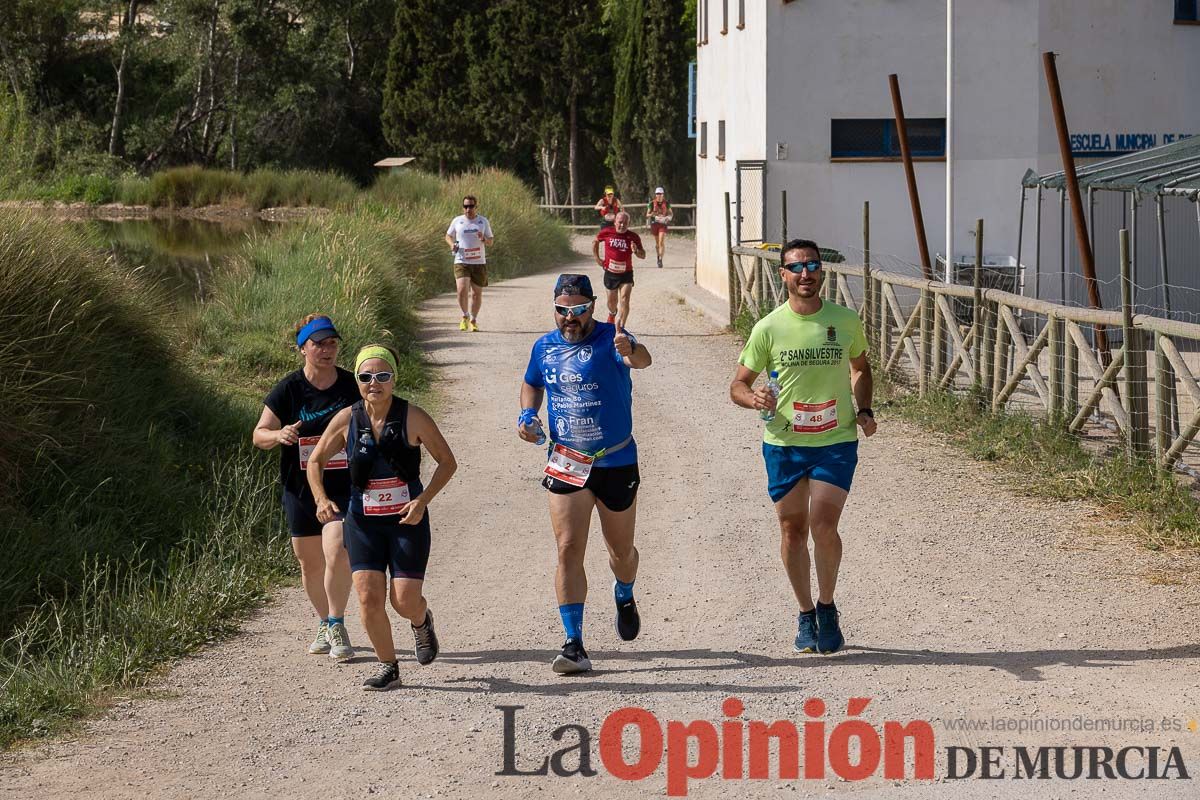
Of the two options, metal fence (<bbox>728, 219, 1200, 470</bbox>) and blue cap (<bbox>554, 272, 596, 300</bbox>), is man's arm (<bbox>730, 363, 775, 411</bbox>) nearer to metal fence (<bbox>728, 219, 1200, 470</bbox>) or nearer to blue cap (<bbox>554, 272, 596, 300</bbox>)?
blue cap (<bbox>554, 272, 596, 300</bbox>)

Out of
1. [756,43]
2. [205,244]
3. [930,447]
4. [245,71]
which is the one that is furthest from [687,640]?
[245,71]

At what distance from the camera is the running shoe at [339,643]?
24.3ft

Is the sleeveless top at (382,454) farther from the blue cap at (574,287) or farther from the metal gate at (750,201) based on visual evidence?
the metal gate at (750,201)

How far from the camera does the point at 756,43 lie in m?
24.7

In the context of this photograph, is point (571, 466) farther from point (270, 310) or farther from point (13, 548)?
point (270, 310)

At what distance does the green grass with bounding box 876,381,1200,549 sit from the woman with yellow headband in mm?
4631

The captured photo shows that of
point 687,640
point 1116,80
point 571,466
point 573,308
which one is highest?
point 1116,80

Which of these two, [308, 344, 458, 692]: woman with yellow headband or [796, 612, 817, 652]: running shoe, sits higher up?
[308, 344, 458, 692]: woman with yellow headband

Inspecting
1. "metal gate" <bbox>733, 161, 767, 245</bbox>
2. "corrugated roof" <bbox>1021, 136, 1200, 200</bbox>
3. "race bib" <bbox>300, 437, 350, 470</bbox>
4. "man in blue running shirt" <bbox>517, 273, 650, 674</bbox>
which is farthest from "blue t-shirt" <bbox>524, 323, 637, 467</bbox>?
"metal gate" <bbox>733, 161, 767, 245</bbox>

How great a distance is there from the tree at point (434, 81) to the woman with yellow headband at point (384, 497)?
47691 millimetres

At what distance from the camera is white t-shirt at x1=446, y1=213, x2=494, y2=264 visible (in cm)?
2105

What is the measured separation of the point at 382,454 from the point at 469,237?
14.5m

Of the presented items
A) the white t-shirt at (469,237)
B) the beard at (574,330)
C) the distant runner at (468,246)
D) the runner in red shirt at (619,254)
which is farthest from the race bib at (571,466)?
the white t-shirt at (469,237)

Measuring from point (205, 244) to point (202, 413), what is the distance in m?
31.2
